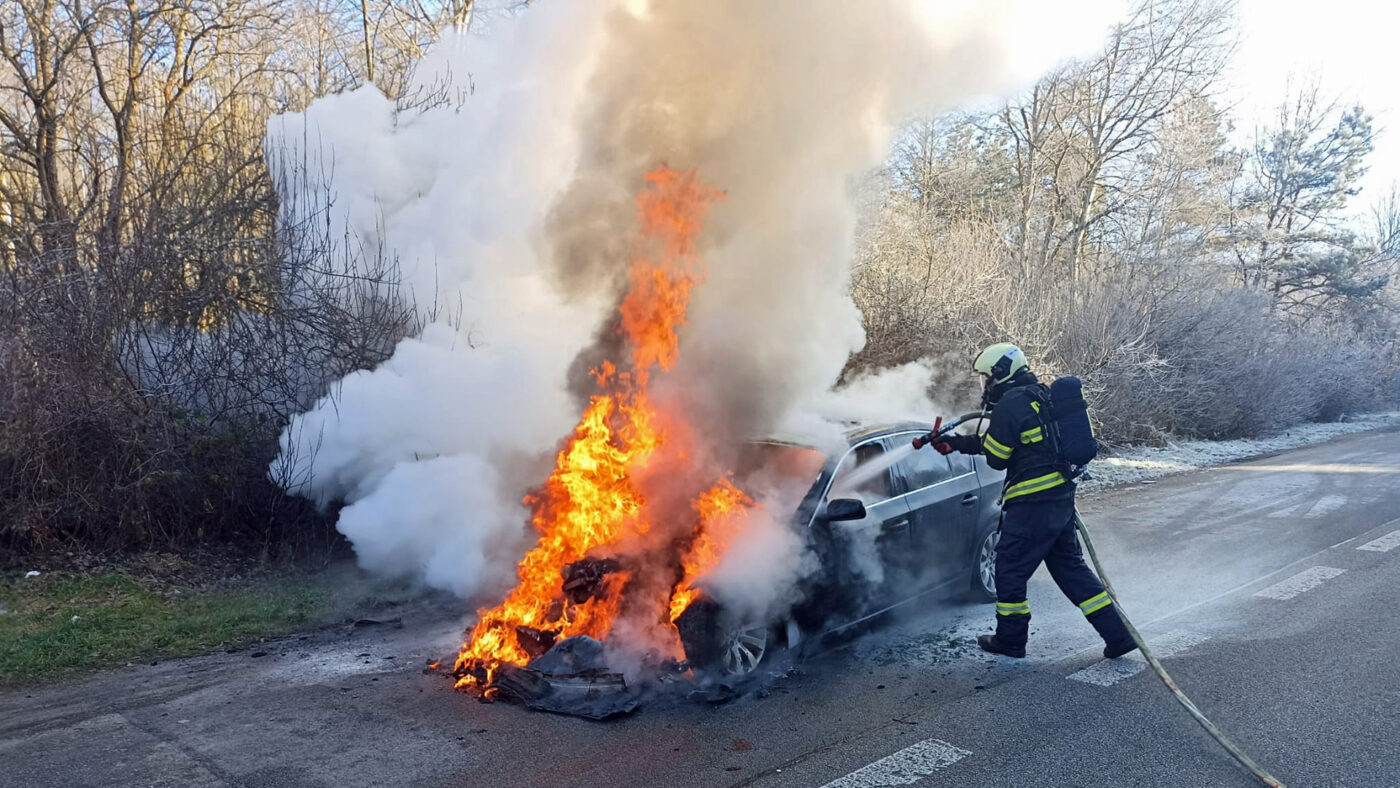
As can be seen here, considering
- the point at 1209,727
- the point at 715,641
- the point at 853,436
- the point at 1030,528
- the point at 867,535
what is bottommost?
the point at 1209,727

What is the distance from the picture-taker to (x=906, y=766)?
12.8 ft

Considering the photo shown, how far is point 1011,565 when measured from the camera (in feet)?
17.6

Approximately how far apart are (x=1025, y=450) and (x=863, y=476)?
1.02m

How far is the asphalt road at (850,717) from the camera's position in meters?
3.87

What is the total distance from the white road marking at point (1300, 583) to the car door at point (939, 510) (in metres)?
2.42

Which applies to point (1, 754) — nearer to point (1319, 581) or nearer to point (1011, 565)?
point (1011, 565)

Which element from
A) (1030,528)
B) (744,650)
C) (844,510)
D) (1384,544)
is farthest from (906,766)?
(1384,544)

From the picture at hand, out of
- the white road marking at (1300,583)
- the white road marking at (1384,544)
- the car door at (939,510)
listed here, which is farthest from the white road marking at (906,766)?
the white road marking at (1384,544)

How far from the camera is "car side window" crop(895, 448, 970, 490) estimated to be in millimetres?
6027

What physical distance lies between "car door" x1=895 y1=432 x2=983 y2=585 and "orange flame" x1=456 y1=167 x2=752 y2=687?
4.30ft

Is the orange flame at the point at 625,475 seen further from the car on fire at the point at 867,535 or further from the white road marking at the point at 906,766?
the white road marking at the point at 906,766

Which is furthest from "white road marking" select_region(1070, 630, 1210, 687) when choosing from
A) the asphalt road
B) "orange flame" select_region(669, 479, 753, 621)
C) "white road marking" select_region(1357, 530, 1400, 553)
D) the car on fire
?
"white road marking" select_region(1357, 530, 1400, 553)

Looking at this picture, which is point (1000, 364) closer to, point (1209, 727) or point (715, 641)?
point (1209, 727)

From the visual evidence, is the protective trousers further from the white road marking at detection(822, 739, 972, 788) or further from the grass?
the grass
